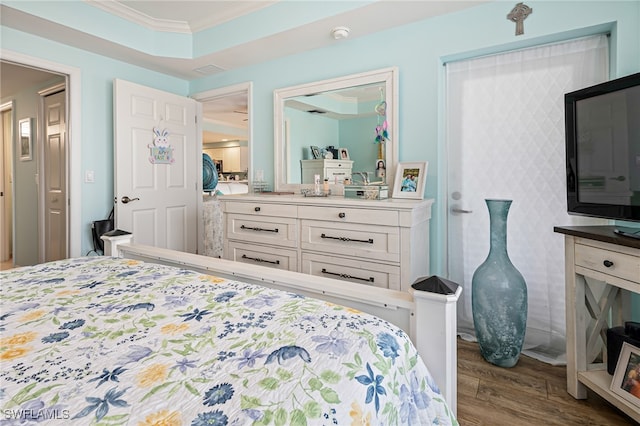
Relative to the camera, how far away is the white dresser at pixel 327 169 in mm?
2850

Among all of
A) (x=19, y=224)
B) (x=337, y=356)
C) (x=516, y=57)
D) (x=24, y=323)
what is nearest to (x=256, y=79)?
(x=516, y=57)

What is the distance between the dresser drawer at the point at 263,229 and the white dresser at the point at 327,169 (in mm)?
630

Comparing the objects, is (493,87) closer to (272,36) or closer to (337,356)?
(272,36)

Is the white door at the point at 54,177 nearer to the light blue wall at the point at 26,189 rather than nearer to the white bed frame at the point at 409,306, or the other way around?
the light blue wall at the point at 26,189

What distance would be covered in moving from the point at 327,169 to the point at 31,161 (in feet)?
12.6

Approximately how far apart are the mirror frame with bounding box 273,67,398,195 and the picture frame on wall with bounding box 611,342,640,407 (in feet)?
5.26

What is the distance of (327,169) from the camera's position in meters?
2.94

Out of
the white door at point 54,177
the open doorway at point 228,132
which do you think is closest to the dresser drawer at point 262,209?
the open doorway at point 228,132

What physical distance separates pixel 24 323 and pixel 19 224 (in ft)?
15.2

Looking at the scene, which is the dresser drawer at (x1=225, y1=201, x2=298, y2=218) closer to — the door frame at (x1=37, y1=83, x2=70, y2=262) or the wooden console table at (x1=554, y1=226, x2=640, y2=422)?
the wooden console table at (x1=554, y1=226, x2=640, y2=422)

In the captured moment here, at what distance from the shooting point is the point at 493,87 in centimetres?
241

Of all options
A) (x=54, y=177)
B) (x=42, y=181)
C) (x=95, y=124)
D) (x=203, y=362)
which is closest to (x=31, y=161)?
(x=42, y=181)

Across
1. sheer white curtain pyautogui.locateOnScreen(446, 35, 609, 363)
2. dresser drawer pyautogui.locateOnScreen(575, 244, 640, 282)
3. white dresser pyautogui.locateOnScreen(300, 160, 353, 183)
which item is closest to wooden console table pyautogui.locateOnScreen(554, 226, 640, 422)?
dresser drawer pyautogui.locateOnScreen(575, 244, 640, 282)

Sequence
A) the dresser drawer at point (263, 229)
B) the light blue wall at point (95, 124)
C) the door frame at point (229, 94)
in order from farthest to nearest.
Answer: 1. the door frame at point (229, 94)
2. the light blue wall at point (95, 124)
3. the dresser drawer at point (263, 229)
